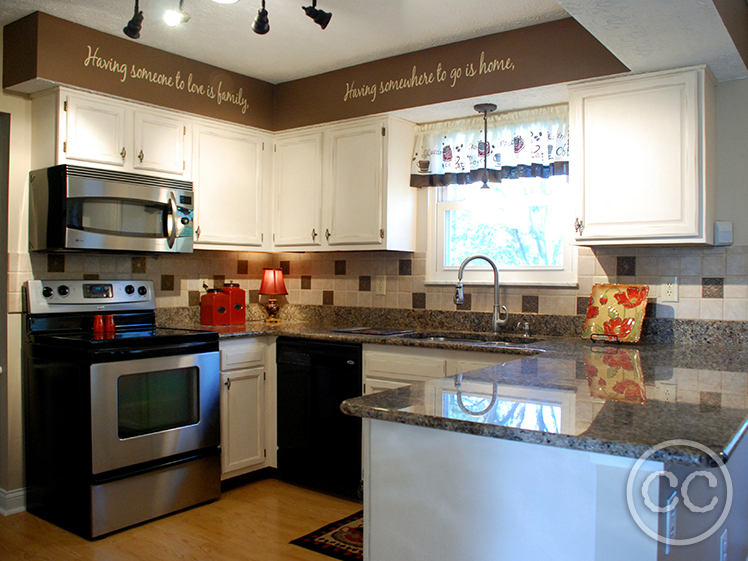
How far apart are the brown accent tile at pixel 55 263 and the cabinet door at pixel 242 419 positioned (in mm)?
992

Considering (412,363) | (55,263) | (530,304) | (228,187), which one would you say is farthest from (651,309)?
(55,263)

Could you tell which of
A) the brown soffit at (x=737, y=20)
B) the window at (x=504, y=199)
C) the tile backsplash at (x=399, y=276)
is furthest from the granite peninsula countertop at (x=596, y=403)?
the brown soffit at (x=737, y=20)

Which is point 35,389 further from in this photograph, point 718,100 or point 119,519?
point 718,100


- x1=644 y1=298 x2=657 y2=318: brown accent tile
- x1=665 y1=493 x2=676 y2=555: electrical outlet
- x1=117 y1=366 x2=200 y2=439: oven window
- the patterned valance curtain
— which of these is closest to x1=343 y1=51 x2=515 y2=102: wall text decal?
the patterned valance curtain

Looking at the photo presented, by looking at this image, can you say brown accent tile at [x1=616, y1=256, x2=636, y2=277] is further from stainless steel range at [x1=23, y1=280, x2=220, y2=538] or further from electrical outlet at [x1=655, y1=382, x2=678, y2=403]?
stainless steel range at [x1=23, y1=280, x2=220, y2=538]

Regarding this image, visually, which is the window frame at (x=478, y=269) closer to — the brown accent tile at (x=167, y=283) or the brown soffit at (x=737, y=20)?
the brown soffit at (x=737, y=20)

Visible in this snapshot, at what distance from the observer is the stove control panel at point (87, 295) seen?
3123 millimetres

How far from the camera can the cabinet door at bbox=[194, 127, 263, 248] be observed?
12.0 ft

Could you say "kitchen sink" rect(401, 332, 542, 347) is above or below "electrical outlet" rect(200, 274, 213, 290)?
below

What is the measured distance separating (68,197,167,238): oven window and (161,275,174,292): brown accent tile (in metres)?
0.45

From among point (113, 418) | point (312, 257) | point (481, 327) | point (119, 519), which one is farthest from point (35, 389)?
point (481, 327)

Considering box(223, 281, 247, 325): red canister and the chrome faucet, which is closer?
the chrome faucet

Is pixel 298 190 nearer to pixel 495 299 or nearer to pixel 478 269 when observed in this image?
pixel 478 269

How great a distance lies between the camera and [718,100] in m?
2.87
